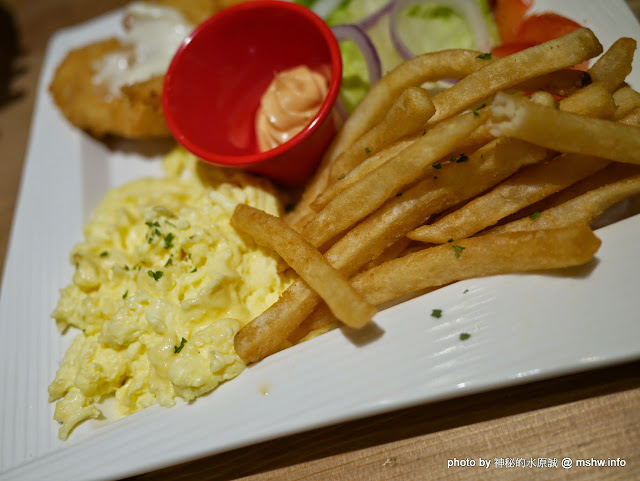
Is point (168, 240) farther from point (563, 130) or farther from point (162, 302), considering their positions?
point (563, 130)

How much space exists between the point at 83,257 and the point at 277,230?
117 centimetres

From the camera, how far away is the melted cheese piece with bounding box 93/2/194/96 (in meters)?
3.21

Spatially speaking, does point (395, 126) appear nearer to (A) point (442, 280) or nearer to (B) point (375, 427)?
(A) point (442, 280)

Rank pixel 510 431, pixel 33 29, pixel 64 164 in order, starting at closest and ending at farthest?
pixel 510 431
pixel 64 164
pixel 33 29

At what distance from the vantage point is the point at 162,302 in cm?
216

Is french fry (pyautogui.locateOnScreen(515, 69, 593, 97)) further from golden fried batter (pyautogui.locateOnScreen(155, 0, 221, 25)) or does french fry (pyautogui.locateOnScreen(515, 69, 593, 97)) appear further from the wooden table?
golden fried batter (pyautogui.locateOnScreen(155, 0, 221, 25))

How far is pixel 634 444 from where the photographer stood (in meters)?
1.73

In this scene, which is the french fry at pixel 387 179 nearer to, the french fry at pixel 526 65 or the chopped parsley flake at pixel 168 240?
the french fry at pixel 526 65

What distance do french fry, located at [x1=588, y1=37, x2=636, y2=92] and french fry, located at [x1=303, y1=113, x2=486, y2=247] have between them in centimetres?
59

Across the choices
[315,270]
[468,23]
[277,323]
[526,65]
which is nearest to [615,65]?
[526,65]

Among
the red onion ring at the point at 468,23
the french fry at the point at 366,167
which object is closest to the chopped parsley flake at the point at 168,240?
the french fry at the point at 366,167

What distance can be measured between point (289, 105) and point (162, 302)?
4.03 feet

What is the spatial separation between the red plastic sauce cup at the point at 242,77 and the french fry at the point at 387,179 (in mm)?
606

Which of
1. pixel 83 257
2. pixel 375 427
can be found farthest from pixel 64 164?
pixel 375 427
